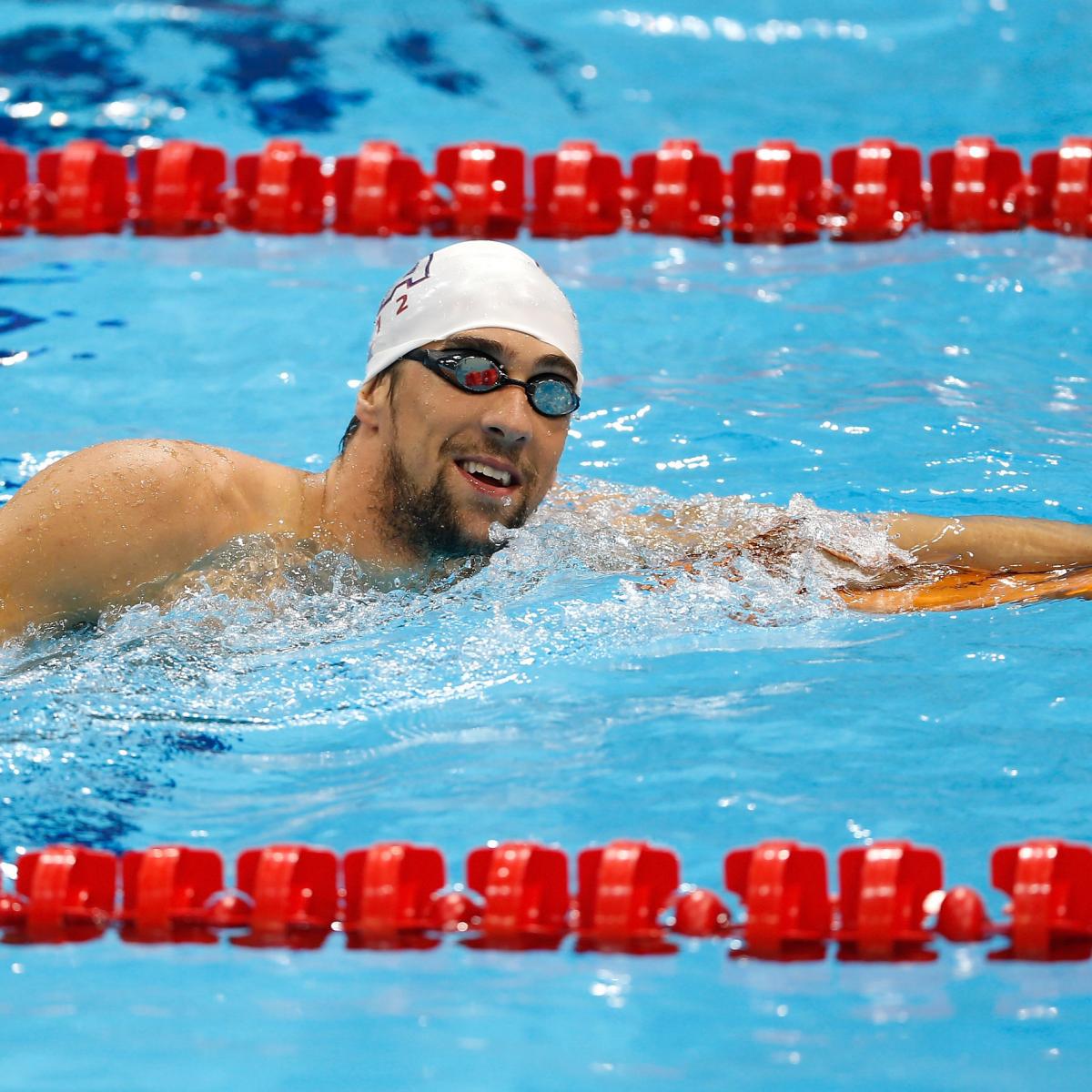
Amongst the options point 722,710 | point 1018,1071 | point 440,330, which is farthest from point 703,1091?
point 440,330

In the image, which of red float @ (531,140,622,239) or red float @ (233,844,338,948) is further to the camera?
red float @ (531,140,622,239)

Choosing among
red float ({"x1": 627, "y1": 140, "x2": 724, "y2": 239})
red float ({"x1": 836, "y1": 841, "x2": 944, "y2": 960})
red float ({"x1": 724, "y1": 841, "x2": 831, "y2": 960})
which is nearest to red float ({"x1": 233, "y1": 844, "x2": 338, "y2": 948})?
red float ({"x1": 724, "y1": 841, "x2": 831, "y2": 960})

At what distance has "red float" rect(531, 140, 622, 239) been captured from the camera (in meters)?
5.50

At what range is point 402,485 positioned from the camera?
3188mm

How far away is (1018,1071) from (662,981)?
0.48 m

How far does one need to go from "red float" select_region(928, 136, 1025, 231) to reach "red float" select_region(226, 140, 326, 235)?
6.36ft

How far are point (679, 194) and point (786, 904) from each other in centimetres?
346

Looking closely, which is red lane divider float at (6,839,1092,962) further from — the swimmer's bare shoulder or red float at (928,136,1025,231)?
red float at (928,136,1025,231)

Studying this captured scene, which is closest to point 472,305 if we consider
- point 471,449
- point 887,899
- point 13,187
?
point 471,449

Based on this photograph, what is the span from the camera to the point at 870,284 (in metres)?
5.18

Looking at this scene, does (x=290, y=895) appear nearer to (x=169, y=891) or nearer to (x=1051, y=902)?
(x=169, y=891)

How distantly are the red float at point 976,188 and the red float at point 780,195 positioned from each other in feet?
1.21

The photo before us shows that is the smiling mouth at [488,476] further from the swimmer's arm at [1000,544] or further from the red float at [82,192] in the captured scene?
the red float at [82,192]

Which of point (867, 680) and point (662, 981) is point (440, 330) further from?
point (662, 981)
